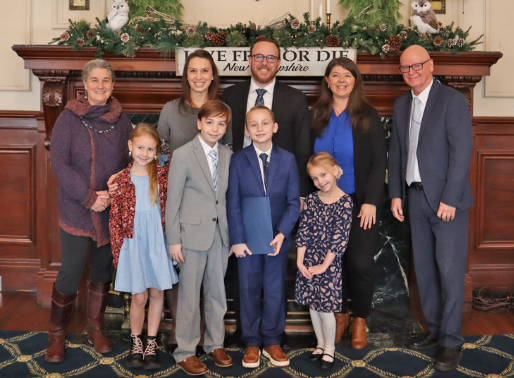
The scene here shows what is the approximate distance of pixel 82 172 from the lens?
2688 mm

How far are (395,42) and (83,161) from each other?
2019 millimetres

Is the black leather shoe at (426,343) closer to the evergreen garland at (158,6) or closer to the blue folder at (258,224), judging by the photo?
the blue folder at (258,224)

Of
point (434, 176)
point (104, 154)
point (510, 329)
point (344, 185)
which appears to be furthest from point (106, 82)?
point (510, 329)

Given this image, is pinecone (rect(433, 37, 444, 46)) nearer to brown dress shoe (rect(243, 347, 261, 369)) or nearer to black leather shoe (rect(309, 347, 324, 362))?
black leather shoe (rect(309, 347, 324, 362))

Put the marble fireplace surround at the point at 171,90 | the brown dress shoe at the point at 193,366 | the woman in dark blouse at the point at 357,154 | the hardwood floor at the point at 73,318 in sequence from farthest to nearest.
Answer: the marble fireplace surround at the point at 171,90, the hardwood floor at the point at 73,318, the woman in dark blouse at the point at 357,154, the brown dress shoe at the point at 193,366

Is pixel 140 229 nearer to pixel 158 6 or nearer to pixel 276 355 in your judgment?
pixel 276 355

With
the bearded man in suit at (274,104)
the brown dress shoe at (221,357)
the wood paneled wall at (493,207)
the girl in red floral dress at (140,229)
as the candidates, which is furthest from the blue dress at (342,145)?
the wood paneled wall at (493,207)

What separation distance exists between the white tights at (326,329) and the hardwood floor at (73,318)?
982mm

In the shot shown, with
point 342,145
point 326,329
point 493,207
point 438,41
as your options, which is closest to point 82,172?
point 342,145

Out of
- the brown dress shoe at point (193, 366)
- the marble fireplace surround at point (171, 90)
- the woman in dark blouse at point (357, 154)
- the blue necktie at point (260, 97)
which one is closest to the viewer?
the brown dress shoe at point (193, 366)

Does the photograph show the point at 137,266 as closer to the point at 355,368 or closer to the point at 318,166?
the point at 318,166

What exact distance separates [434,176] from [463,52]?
1.00m

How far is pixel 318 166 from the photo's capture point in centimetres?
264

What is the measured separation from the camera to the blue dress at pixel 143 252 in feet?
8.52
